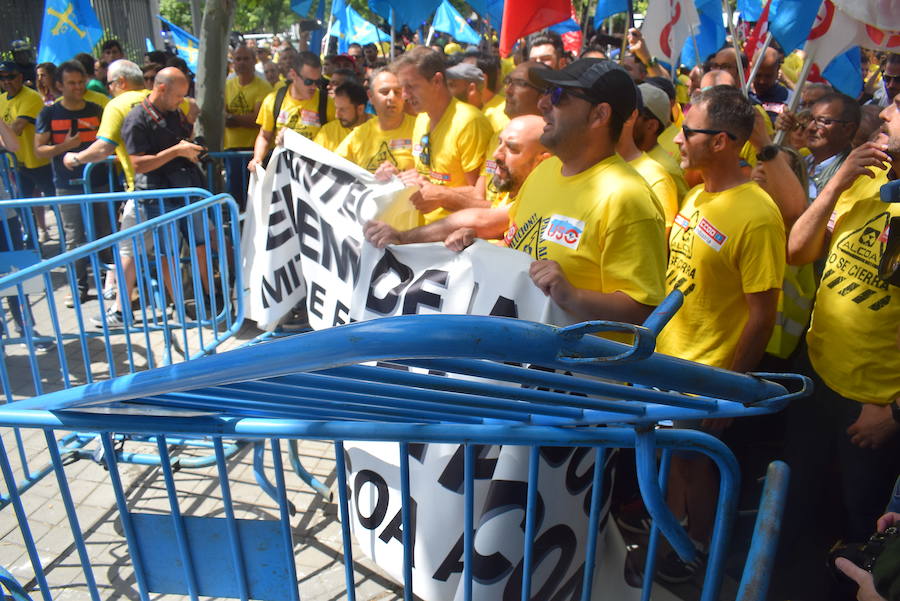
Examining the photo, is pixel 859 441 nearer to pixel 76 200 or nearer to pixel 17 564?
pixel 17 564

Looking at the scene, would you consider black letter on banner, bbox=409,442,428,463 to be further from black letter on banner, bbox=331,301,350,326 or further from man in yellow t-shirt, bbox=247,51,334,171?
man in yellow t-shirt, bbox=247,51,334,171

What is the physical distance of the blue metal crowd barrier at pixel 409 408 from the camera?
0.95 m

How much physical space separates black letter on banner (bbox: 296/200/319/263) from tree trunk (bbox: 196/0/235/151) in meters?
3.49

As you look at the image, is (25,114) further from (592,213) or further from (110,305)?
(592,213)

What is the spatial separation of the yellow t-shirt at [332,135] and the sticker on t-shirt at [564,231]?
4015mm

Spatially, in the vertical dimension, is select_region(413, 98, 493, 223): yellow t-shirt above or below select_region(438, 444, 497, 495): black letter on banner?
above

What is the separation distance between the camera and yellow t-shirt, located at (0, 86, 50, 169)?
7.71m

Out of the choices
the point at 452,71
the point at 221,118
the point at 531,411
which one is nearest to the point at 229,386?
the point at 531,411

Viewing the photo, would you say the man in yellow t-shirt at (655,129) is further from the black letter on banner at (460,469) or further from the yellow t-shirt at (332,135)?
the yellow t-shirt at (332,135)

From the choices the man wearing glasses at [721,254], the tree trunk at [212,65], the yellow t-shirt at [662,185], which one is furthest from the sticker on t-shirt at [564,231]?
the tree trunk at [212,65]

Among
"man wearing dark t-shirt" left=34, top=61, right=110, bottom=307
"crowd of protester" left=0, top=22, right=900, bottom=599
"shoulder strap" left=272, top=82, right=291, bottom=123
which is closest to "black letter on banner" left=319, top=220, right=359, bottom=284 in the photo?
"crowd of protester" left=0, top=22, right=900, bottom=599

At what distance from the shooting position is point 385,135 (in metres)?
5.38

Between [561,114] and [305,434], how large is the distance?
1858 mm

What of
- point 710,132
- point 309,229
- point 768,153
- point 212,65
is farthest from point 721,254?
point 212,65
